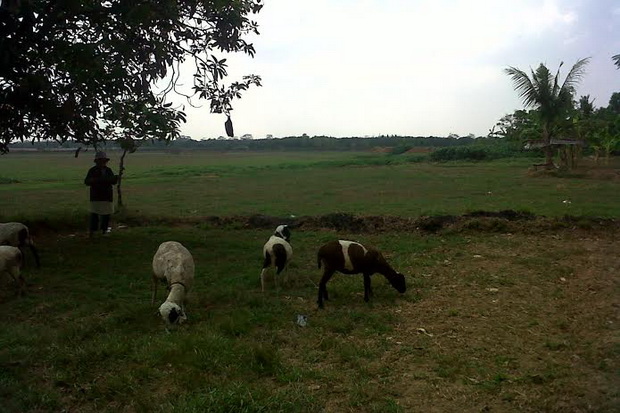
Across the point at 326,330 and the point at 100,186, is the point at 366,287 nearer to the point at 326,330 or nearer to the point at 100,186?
the point at 326,330

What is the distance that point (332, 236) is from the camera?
1439 centimetres

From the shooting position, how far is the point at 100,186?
13492mm

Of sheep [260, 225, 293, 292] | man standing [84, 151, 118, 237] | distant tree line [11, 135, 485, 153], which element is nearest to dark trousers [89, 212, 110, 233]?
man standing [84, 151, 118, 237]

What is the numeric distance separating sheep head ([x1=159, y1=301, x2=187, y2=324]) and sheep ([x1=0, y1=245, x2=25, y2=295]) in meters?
3.34

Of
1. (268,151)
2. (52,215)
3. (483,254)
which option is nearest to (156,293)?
(483,254)

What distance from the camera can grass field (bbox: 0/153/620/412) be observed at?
17.6 feet

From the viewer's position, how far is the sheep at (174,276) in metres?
7.17

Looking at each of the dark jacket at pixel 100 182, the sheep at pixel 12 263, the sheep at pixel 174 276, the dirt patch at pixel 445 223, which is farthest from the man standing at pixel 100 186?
the sheep at pixel 174 276

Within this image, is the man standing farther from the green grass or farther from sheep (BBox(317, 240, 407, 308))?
sheep (BBox(317, 240, 407, 308))

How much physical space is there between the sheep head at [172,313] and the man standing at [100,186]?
283 inches

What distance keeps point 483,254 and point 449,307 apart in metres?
4.09

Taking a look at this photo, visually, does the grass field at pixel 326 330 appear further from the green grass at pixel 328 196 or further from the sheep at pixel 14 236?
the green grass at pixel 328 196

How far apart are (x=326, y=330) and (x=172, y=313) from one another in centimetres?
213

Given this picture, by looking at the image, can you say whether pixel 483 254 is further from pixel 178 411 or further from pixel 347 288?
pixel 178 411
